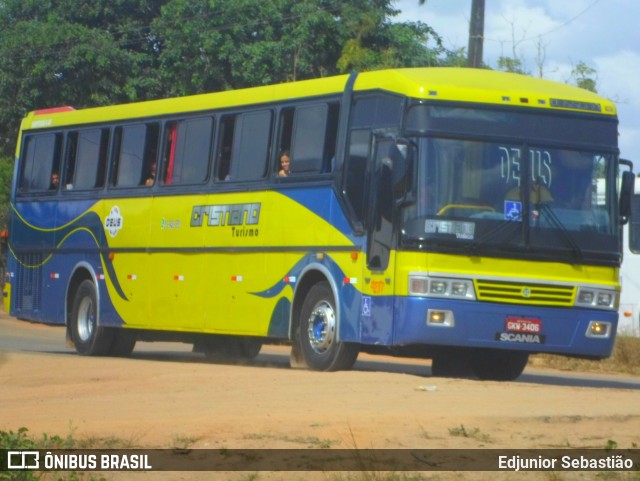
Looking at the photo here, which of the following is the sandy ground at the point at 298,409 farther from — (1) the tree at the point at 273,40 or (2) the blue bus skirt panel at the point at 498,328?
(1) the tree at the point at 273,40

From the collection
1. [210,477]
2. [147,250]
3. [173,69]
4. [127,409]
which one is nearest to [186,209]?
[147,250]

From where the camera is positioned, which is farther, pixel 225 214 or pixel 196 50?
pixel 196 50

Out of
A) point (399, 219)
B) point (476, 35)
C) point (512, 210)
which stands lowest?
point (399, 219)

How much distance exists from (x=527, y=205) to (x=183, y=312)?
5698 mm

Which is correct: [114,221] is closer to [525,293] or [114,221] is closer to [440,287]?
[440,287]

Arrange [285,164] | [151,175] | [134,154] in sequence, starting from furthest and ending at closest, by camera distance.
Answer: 1. [134,154]
2. [151,175]
3. [285,164]

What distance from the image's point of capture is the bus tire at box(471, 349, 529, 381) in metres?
17.6

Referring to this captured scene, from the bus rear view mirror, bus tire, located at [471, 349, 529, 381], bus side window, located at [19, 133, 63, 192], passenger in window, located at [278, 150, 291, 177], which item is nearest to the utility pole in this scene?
bus side window, located at [19, 133, 63, 192]

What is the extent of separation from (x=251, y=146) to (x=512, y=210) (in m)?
4.03

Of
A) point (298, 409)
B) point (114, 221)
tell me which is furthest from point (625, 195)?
point (114, 221)

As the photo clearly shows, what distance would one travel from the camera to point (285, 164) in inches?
687

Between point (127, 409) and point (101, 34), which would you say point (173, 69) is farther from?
point (127, 409)

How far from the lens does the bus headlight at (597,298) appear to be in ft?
52.0

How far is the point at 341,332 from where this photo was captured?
1614 cm
